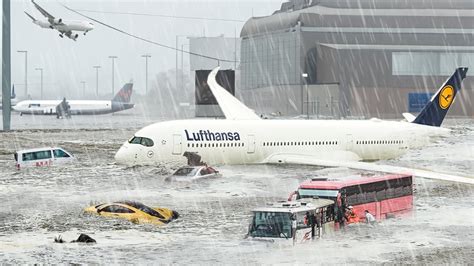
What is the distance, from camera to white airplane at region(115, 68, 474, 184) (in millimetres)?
46938

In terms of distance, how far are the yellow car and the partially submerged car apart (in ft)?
36.1

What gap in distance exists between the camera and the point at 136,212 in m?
31.4

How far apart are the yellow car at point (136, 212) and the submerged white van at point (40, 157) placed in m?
20.8

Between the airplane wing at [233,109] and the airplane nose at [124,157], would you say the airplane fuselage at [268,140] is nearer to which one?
the airplane nose at [124,157]

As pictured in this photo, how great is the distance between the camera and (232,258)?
79.8 feet

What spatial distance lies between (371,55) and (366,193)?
101 meters

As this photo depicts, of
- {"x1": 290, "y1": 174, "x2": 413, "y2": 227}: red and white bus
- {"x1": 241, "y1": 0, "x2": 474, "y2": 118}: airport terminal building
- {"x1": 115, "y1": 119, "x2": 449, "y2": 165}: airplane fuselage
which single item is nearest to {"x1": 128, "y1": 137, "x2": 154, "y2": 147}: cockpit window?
{"x1": 115, "y1": 119, "x2": 449, "y2": 165}: airplane fuselage

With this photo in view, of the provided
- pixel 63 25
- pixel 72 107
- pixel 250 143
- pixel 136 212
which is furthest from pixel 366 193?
pixel 72 107

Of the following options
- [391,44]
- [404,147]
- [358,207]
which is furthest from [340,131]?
[391,44]

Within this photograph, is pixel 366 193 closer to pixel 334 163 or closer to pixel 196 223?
pixel 196 223

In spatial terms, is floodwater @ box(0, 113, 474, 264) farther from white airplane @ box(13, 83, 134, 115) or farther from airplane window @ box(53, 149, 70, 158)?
white airplane @ box(13, 83, 134, 115)

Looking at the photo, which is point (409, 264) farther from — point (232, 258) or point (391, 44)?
point (391, 44)

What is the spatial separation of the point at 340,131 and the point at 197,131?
484 inches

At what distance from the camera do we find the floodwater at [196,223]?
2478cm
